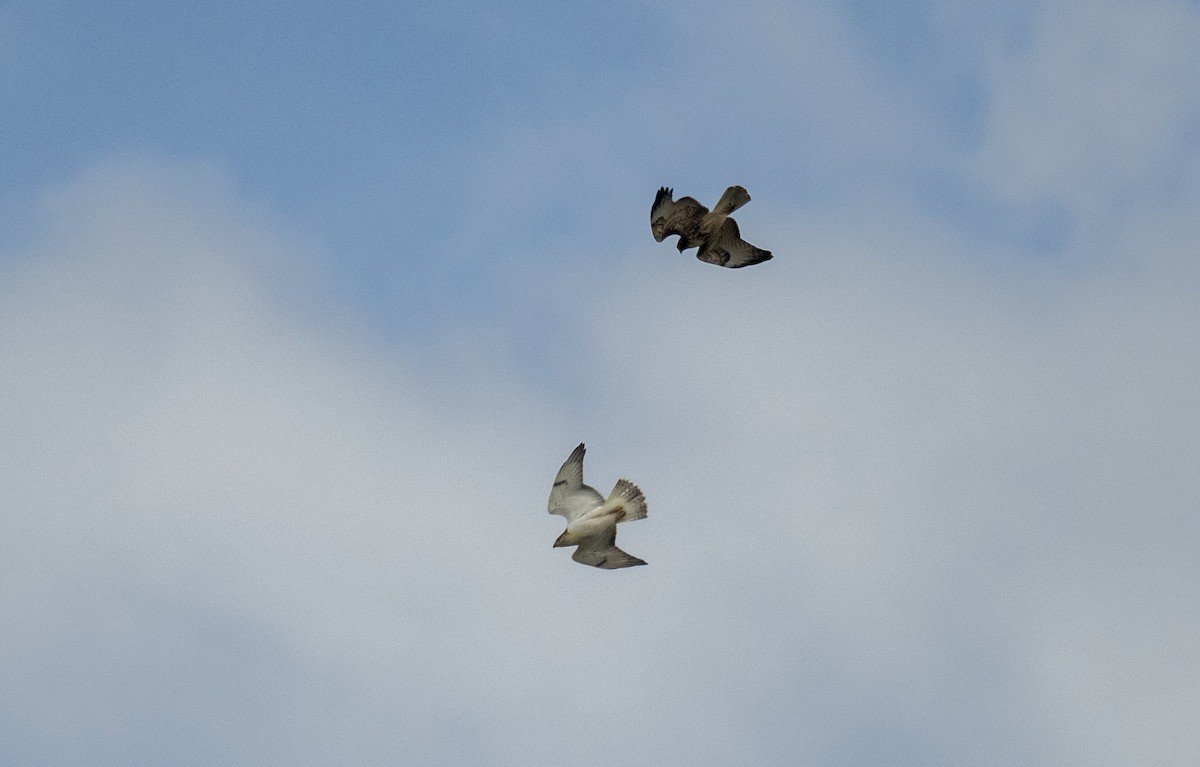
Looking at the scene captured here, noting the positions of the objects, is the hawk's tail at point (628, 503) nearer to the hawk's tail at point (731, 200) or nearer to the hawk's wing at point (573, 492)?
the hawk's wing at point (573, 492)

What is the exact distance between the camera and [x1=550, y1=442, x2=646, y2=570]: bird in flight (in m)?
39.8

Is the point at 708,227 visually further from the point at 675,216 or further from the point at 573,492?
the point at 573,492

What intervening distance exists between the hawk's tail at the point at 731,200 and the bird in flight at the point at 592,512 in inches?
183

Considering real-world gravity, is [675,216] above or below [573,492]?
above

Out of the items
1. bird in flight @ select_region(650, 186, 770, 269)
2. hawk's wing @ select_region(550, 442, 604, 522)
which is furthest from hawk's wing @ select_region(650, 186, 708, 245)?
hawk's wing @ select_region(550, 442, 604, 522)

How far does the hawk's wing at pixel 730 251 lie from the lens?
40.6 meters

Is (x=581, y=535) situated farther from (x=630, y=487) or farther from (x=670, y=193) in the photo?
(x=670, y=193)

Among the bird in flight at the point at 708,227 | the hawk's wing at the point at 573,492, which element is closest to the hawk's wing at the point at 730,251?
the bird in flight at the point at 708,227

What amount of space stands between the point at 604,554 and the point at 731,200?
6.35 m

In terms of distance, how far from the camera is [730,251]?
4100 cm

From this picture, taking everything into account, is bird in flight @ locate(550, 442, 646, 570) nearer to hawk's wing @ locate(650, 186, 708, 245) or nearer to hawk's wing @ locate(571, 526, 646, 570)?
hawk's wing @ locate(571, 526, 646, 570)

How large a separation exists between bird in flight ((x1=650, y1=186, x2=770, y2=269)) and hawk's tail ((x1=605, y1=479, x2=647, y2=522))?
169 inches

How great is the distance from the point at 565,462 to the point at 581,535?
126cm

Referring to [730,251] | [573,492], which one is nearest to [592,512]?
[573,492]
